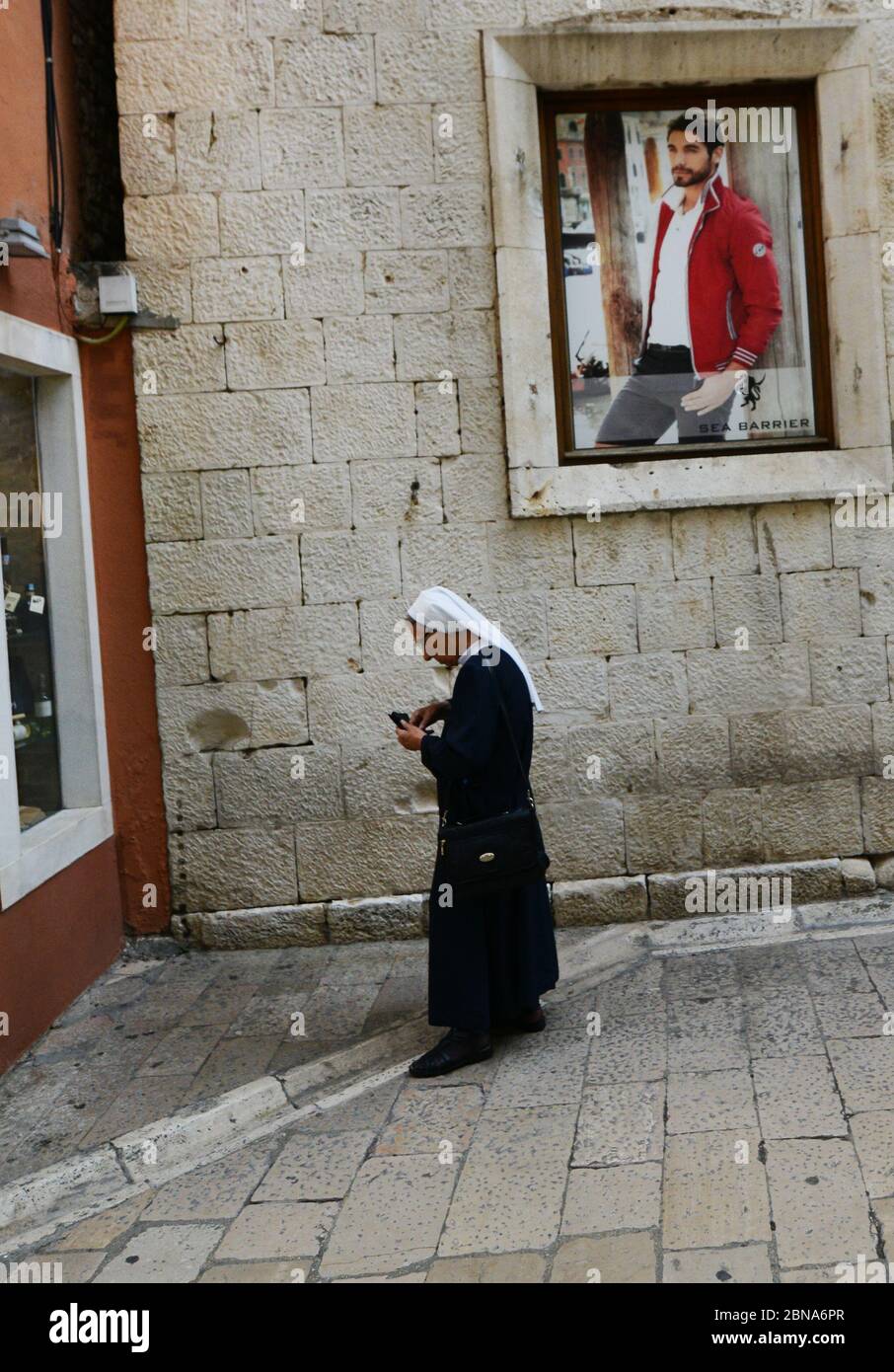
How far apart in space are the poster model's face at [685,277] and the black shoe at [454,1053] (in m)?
3.15

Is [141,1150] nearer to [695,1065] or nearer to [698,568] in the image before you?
[695,1065]

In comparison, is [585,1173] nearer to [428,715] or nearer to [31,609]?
[428,715]

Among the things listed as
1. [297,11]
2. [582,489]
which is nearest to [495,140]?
[297,11]

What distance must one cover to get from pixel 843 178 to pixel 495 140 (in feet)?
5.68

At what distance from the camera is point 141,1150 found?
455 cm

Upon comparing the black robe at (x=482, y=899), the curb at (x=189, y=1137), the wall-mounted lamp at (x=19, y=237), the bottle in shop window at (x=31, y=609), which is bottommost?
the curb at (x=189, y=1137)

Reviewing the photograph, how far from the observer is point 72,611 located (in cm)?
650

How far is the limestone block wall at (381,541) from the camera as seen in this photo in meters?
6.54

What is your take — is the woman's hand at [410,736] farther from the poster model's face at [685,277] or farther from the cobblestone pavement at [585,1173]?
the poster model's face at [685,277]

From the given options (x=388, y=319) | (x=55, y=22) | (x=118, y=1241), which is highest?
(x=55, y=22)

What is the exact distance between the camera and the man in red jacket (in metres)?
6.88

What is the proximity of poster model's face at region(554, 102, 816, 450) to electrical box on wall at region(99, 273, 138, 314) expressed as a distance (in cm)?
215

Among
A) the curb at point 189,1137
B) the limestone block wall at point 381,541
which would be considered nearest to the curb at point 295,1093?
the curb at point 189,1137

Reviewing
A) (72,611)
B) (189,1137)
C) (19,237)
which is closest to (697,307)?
(19,237)
